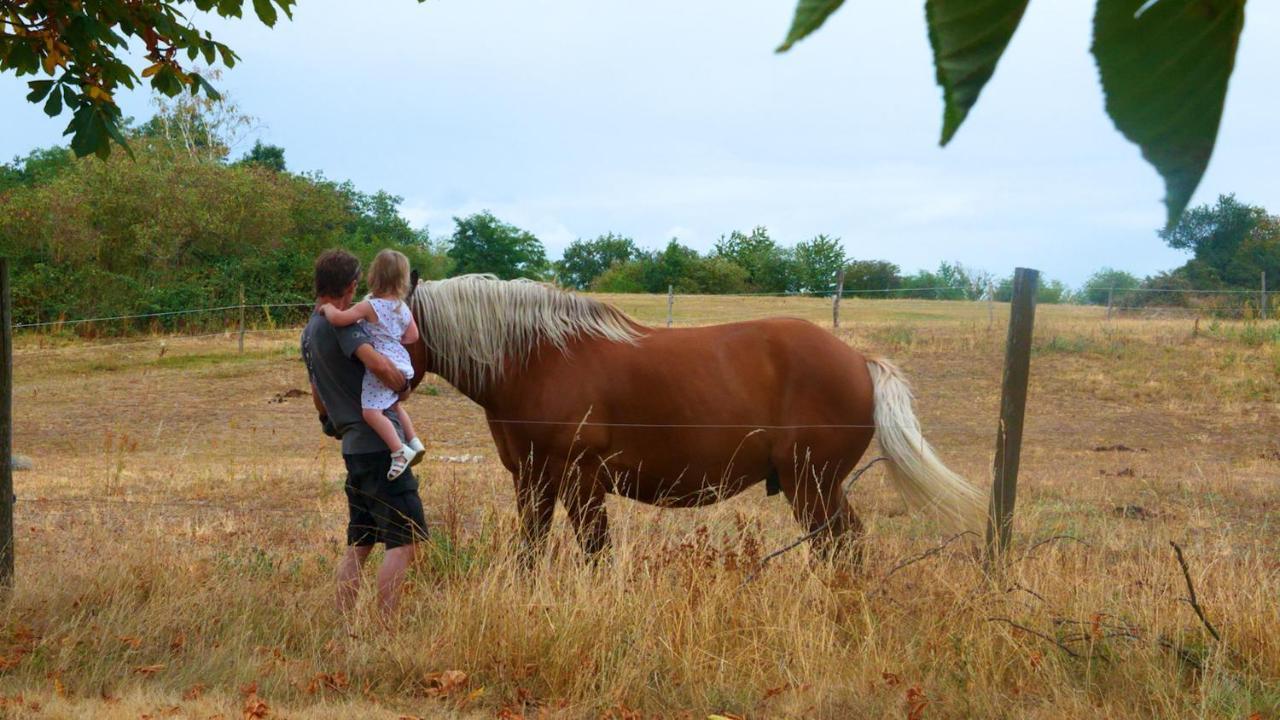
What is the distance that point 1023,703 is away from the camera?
3064mm

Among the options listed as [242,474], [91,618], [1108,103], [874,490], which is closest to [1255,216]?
[1108,103]

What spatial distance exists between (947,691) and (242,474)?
19.9 ft

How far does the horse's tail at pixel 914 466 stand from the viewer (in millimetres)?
4445

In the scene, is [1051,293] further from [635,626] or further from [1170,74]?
[1170,74]

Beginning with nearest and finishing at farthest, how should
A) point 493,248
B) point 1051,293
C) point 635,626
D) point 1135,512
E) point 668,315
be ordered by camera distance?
point 1051,293
point 635,626
point 1135,512
point 668,315
point 493,248

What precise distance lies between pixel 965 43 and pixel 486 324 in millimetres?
4307

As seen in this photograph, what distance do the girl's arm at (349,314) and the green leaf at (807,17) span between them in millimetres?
3530

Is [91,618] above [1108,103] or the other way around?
the other way around

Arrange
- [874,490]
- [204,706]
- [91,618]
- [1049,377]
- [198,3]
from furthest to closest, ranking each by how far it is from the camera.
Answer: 1. [1049,377]
2. [874,490]
3. [91,618]
4. [198,3]
5. [204,706]

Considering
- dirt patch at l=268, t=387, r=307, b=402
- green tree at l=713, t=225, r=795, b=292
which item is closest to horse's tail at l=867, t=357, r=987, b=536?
dirt patch at l=268, t=387, r=307, b=402

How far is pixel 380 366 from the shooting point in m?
3.74

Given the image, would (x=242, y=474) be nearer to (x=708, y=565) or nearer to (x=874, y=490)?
(x=874, y=490)


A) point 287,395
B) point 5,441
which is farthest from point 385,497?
point 287,395

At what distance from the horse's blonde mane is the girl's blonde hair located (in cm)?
54
